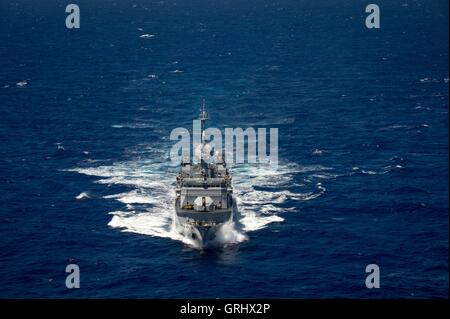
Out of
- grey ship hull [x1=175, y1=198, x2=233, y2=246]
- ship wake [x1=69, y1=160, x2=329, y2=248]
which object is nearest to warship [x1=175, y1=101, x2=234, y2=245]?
grey ship hull [x1=175, y1=198, x2=233, y2=246]

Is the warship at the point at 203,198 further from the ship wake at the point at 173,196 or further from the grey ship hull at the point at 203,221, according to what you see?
the ship wake at the point at 173,196

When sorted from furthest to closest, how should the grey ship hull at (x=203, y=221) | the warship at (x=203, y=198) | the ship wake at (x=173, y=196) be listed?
the ship wake at (x=173, y=196) < the warship at (x=203, y=198) < the grey ship hull at (x=203, y=221)
